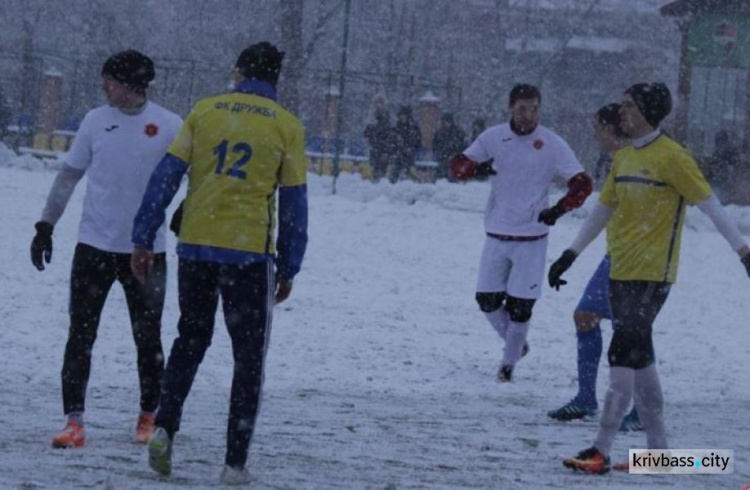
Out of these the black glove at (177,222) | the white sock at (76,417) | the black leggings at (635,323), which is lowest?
the white sock at (76,417)

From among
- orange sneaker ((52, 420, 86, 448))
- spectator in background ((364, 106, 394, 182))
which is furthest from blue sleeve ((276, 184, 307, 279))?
spectator in background ((364, 106, 394, 182))

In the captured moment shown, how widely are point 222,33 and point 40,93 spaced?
69.4ft

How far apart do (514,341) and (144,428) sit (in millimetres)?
3797

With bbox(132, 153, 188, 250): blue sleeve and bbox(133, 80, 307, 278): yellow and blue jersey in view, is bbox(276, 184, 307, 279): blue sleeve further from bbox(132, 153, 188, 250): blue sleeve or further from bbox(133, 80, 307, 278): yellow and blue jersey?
bbox(132, 153, 188, 250): blue sleeve

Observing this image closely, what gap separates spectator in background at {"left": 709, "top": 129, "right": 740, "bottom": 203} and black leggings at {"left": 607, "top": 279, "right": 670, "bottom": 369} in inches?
924

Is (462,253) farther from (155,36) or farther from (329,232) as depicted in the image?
(155,36)

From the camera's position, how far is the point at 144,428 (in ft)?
24.1

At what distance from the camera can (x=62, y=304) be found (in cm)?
1312

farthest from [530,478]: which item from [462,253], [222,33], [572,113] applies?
[222,33]

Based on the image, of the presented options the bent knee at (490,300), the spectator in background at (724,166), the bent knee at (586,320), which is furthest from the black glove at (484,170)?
the spectator in background at (724,166)

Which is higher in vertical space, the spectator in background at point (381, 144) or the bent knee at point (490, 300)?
the spectator in background at point (381, 144)

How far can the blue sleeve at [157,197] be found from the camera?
6.23 metres

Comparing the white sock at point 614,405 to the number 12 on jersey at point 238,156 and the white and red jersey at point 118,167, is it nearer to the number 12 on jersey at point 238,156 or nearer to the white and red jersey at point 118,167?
the number 12 on jersey at point 238,156

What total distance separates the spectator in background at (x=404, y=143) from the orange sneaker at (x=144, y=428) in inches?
860
